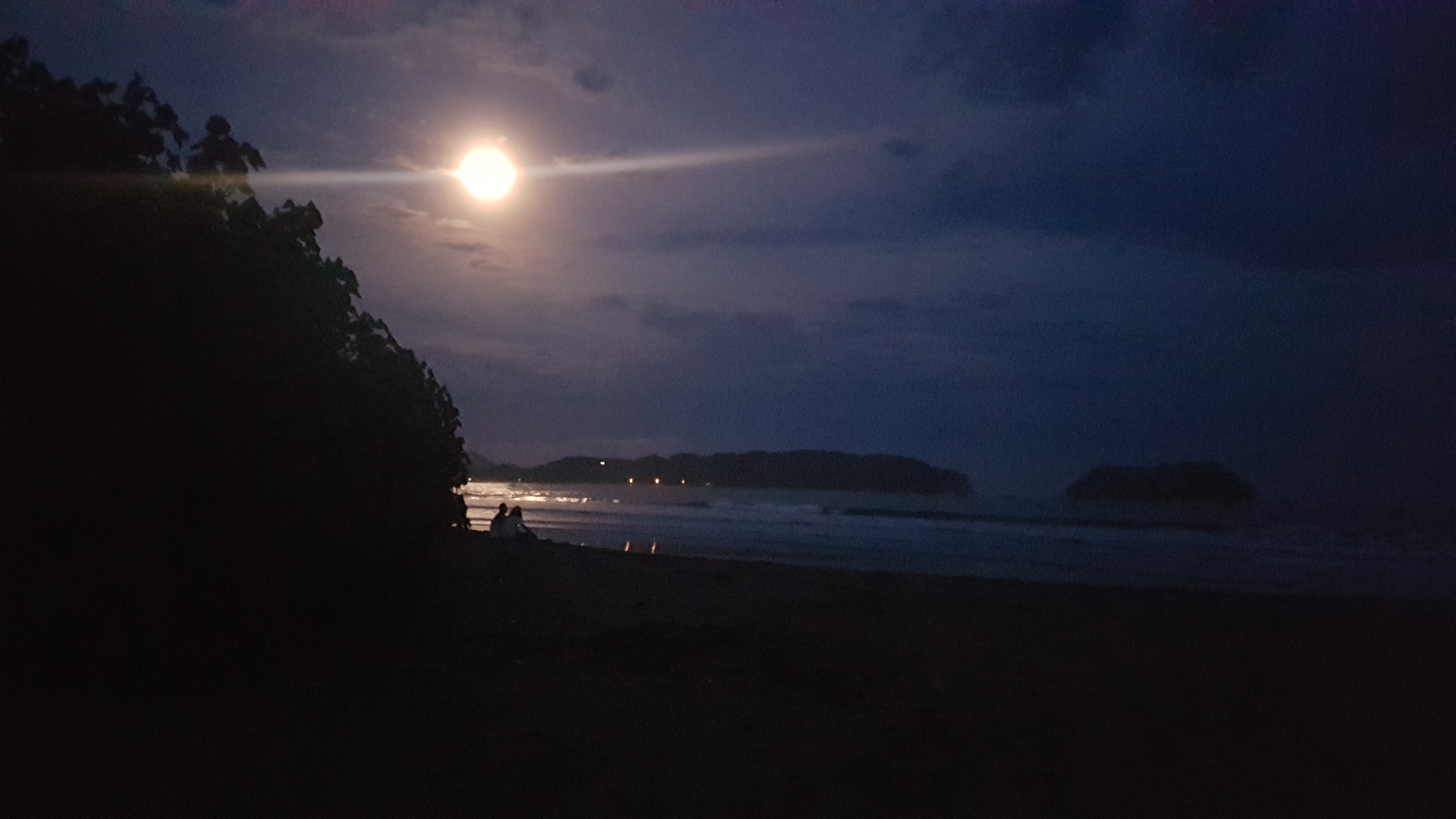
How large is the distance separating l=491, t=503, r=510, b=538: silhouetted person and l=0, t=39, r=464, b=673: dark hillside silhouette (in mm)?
13910

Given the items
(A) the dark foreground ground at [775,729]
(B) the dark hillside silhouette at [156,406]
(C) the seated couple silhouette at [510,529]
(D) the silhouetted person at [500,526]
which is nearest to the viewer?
(A) the dark foreground ground at [775,729]

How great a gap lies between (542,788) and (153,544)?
132 inches

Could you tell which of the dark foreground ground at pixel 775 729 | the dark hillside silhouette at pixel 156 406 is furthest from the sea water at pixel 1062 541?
the dark hillside silhouette at pixel 156 406

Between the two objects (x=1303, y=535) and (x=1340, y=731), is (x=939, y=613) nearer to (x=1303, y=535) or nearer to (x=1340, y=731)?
(x=1340, y=731)

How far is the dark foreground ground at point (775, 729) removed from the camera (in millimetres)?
5457

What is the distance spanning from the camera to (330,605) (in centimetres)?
827

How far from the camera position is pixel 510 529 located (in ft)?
73.4

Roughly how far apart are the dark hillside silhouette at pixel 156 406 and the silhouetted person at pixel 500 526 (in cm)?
1391

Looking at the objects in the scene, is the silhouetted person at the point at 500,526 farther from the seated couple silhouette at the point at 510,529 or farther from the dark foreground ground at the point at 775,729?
the dark foreground ground at the point at 775,729

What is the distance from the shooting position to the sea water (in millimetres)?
22812

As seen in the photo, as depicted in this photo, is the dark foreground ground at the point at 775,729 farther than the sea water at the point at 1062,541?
No

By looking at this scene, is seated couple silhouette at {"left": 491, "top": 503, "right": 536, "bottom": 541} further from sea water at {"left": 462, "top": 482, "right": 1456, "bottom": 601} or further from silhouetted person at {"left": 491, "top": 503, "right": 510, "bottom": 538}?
sea water at {"left": 462, "top": 482, "right": 1456, "bottom": 601}

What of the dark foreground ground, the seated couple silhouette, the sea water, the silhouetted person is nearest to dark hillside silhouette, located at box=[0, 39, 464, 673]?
the dark foreground ground

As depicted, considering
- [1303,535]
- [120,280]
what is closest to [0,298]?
[120,280]
